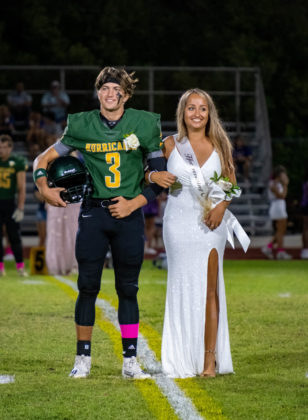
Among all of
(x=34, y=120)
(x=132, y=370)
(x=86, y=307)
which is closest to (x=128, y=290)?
(x=86, y=307)

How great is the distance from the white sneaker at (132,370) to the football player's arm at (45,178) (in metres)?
1.00

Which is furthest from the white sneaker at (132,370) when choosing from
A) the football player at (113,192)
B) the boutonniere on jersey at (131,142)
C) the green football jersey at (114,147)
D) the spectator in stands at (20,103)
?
the spectator in stands at (20,103)

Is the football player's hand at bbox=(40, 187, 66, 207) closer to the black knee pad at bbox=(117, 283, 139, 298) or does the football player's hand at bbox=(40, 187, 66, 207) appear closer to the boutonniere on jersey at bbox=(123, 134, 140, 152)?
the boutonniere on jersey at bbox=(123, 134, 140, 152)

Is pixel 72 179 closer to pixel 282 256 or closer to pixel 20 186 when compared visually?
pixel 20 186

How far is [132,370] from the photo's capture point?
6.46 meters

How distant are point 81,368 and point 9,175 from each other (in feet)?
27.0

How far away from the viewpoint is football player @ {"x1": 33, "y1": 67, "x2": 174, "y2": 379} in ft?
21.0

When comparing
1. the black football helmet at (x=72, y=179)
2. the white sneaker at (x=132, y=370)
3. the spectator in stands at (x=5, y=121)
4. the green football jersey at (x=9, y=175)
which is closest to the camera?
the black football helmet at (x=72, y=179)

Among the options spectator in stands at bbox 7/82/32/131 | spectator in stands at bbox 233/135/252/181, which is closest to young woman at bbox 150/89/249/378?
spectator in stands at bbox 233/135/252/181

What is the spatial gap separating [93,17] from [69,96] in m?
14.9

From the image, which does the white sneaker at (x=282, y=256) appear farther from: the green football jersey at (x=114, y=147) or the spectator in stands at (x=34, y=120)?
the green football jersey at (x=114, y=147)

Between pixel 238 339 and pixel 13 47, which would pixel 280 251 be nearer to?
pixel 238 339

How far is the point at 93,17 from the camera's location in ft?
135

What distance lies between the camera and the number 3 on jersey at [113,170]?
6.39 metres
